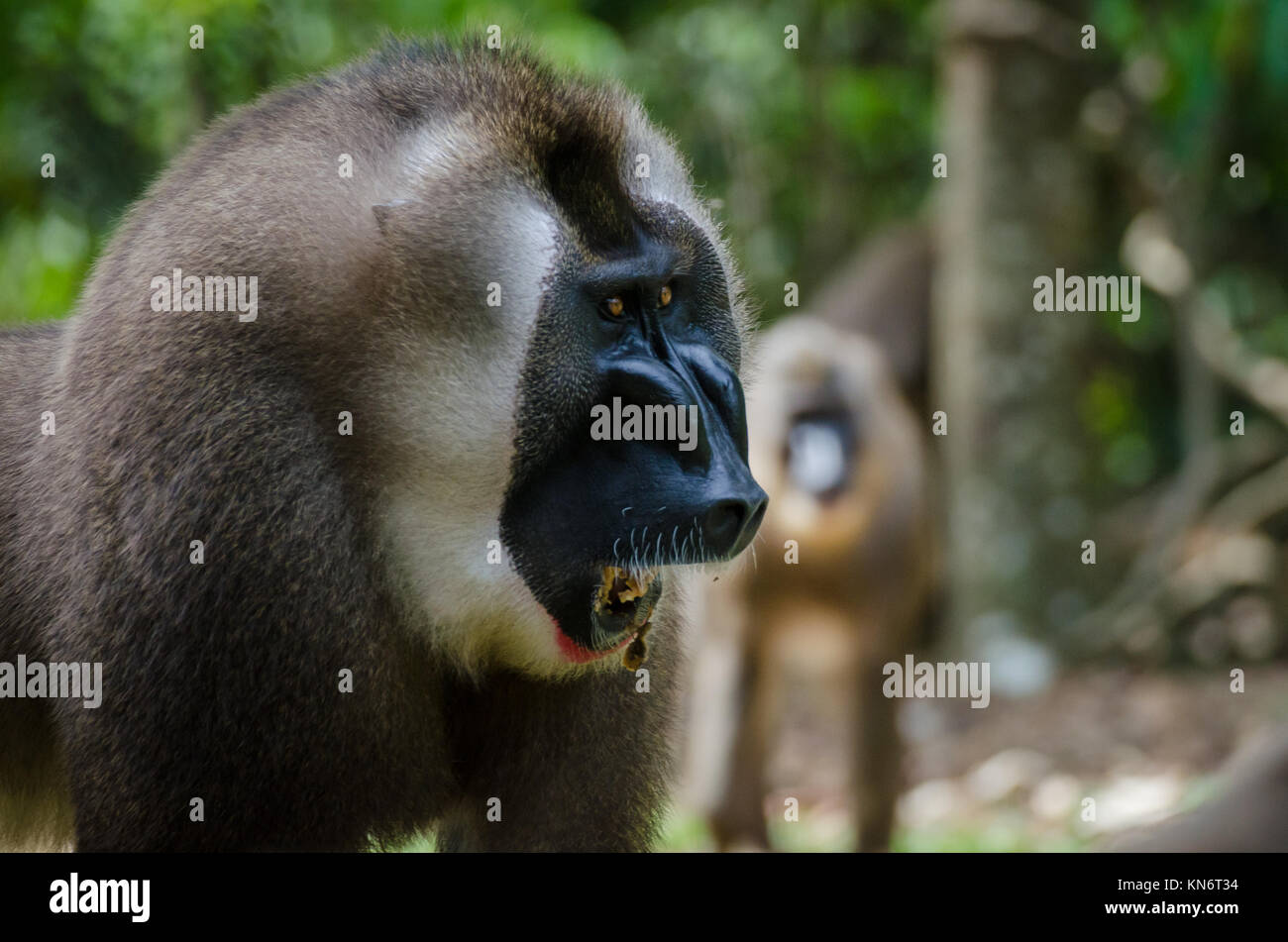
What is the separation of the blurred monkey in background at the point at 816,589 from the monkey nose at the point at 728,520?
13.1 ft

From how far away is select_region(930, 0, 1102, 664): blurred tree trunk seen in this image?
334 inches

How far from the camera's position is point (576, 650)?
286cm

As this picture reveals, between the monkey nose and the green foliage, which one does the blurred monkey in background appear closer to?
the green foliage

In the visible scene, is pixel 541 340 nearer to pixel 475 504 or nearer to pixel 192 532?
pixel 475 504

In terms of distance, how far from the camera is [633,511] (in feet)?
9.00

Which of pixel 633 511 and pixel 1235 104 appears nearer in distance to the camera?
pixel 633 511

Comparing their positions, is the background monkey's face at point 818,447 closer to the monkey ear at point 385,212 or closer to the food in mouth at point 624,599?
the food in mouth at point 624,599

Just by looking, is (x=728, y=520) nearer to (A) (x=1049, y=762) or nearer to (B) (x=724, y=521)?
(B) (x=724, y=521)

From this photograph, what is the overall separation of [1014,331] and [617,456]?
614 cm

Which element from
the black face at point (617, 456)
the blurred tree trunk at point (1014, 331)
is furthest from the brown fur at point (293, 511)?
the blurred tree trunk at point (1014, 331)

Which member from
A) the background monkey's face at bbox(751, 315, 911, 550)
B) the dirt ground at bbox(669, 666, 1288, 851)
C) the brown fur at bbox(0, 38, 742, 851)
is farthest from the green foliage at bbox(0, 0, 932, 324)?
the dirt ground at bbox(669, 666, 1288, 851)

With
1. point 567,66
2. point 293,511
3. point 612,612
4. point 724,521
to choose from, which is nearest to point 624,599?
point 612,612
